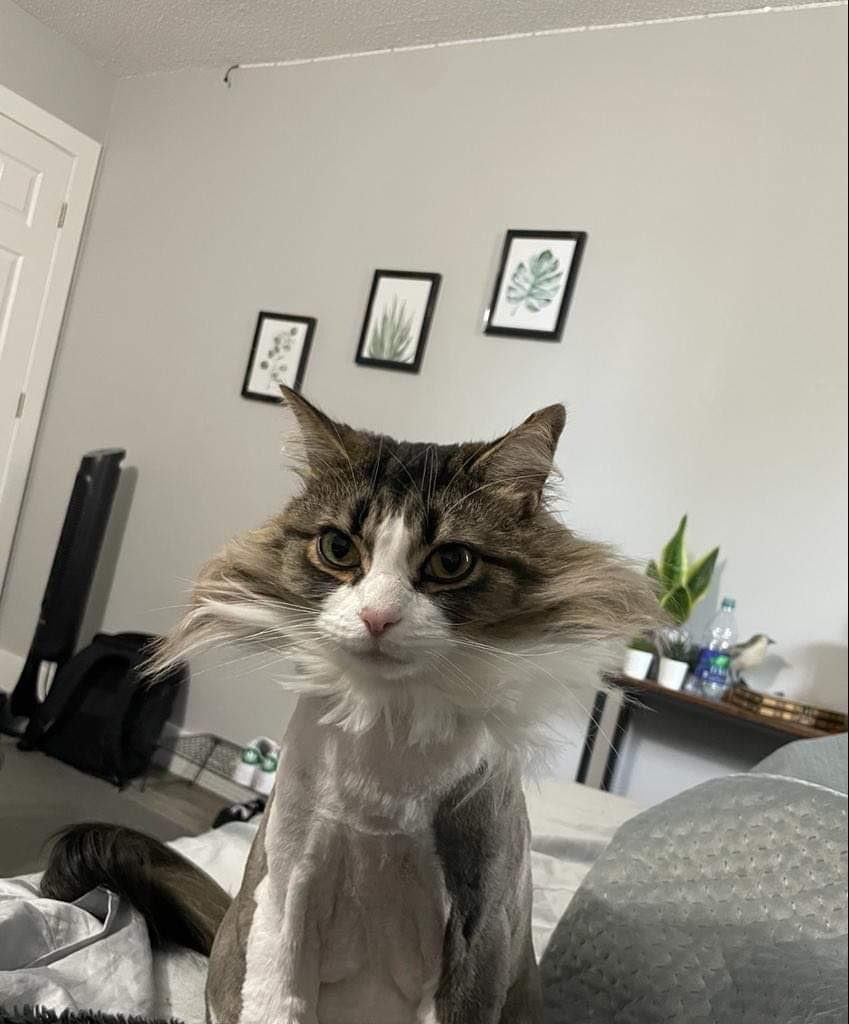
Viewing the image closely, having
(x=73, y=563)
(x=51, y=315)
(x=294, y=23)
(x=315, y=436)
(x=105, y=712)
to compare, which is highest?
(x=294, y=23)

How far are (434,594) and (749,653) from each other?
171cm

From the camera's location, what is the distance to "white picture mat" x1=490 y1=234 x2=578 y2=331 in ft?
8.36

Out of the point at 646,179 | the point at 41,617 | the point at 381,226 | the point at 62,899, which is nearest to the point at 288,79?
the point at 381,226

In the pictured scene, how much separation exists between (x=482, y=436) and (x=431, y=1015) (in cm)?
210

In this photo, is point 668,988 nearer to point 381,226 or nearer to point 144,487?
point 381,226

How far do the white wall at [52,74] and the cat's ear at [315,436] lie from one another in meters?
1.84

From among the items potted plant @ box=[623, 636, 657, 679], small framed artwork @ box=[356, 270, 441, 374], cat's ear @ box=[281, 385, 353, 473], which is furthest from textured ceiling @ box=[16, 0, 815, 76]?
cat's ear @ box=[281, 385, 353, 473]

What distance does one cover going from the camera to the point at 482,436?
8.63 feet

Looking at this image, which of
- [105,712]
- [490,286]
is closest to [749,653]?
[490,286]

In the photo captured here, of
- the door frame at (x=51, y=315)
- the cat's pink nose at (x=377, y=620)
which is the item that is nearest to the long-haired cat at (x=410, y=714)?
the cat's pink nose at (x=377, y=620)

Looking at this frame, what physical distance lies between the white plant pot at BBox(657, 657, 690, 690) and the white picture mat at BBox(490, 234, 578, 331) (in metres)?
1.03

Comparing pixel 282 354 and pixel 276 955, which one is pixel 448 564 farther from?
pixel 282 354

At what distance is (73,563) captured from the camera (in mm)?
2861

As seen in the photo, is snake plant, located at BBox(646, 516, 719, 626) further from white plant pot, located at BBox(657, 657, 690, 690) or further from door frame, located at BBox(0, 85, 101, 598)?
door frame, located at BBox(0, 85, 101, 598)
